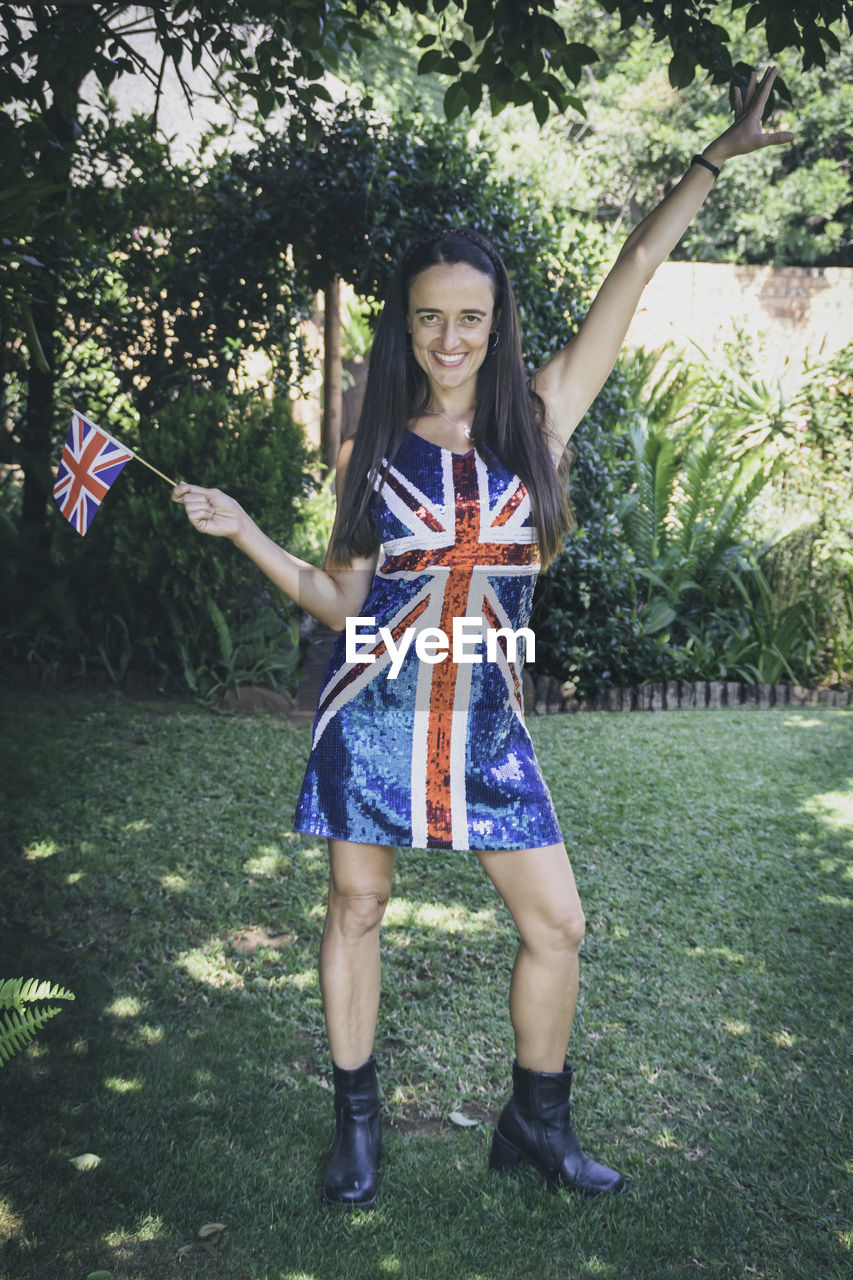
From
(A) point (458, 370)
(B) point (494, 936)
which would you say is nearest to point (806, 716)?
(B) point (494, 936)

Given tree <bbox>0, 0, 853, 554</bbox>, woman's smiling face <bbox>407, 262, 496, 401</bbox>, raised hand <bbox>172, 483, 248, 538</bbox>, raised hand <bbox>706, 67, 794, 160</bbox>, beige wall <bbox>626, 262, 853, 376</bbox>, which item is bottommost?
raised hand <bbox>172, 483, 248, 538</bbox>

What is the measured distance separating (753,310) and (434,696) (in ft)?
36.7

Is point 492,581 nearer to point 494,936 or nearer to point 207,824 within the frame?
point 494,936

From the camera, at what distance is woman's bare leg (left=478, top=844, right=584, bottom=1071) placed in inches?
92.3

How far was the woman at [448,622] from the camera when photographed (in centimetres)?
237

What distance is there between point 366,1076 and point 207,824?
245cm

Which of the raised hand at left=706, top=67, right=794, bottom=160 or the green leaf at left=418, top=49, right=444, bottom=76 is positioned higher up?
the green leaf at left=418, top=49, right=444, bottom=76

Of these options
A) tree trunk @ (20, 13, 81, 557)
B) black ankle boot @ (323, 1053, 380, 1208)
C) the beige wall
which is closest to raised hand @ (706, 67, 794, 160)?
black ankle boot @ (323, 1053, 380, 1208)

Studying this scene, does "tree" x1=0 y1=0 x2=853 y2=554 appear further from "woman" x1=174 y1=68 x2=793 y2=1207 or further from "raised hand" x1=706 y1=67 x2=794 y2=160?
"woman" x1=174 y1=68 x2=793 y2=1207

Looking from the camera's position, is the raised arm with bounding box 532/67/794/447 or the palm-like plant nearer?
the raised arm with bounding box 532/67/794/447

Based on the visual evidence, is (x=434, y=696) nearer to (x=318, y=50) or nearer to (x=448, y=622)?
(x=448, y=622)

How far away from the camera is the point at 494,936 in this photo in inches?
155

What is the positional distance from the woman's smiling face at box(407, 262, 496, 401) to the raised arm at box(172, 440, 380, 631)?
0.28m

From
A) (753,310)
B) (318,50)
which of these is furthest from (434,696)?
(753,310)
